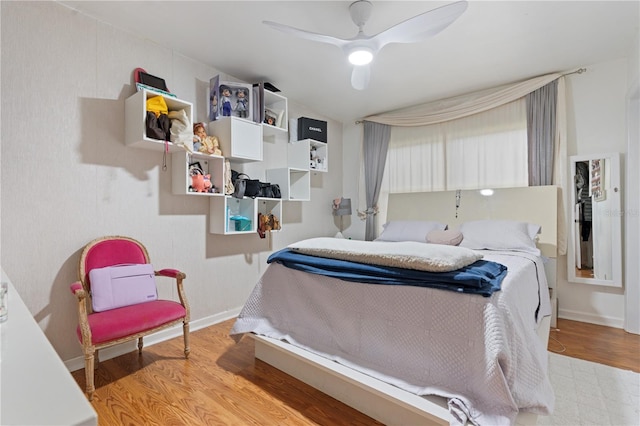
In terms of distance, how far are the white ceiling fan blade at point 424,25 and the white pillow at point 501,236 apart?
6.34ft

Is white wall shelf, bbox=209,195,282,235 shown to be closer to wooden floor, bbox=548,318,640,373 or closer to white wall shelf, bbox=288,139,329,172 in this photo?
white wall shelf, bbox=288,139,329,172

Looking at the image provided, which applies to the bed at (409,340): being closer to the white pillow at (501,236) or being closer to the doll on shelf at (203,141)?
the white pillow at (501,236)

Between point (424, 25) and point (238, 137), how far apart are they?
70.5 inches

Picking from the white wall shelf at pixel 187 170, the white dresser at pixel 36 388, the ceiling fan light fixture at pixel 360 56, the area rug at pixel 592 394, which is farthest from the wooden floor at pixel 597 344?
the white wall shelf at pixel 187 170

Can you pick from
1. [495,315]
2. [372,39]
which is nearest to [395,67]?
[372,39]

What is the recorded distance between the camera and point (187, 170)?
8.46 ft

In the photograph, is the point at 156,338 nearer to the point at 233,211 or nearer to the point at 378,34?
the point at 233,211

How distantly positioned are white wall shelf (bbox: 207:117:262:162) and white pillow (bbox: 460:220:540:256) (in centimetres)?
227

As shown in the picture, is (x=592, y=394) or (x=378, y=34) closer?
(x=592, y=394)

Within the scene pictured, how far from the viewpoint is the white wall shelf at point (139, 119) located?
2.26 m

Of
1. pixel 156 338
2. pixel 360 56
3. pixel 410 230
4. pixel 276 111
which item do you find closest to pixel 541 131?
pixel 410 230

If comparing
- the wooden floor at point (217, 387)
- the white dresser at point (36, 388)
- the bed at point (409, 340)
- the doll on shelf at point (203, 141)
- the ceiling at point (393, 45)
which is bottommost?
the wooden floor at point (217, 387)

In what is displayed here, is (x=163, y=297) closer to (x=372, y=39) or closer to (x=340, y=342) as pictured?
(x=340, y=342)

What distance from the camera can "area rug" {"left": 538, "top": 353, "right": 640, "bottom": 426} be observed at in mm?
1597
